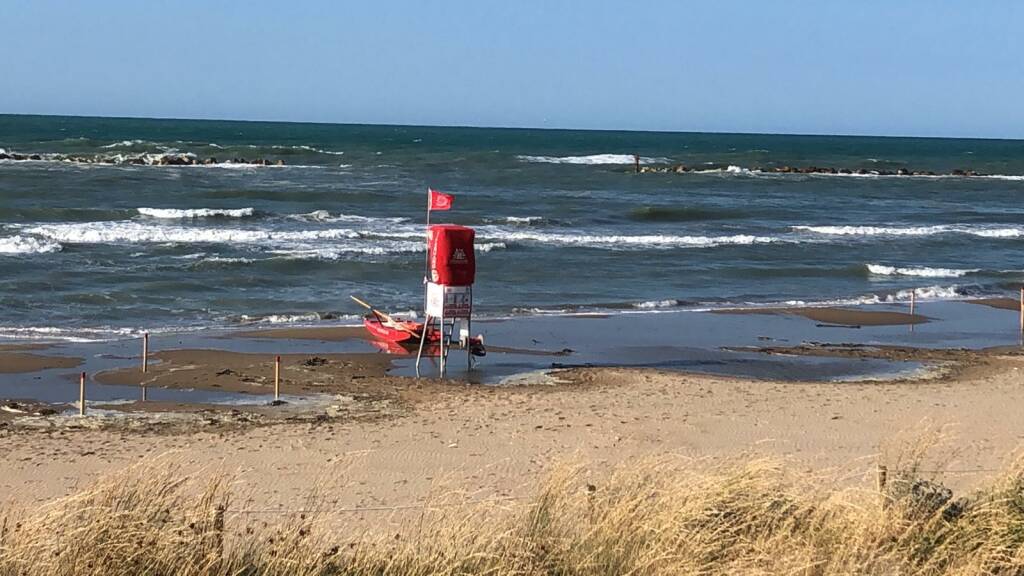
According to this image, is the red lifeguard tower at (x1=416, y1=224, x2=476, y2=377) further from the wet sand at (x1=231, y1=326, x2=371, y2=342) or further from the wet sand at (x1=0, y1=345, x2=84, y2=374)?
the wet sand at (x1=0, y1=345, x2=84, y2=374)

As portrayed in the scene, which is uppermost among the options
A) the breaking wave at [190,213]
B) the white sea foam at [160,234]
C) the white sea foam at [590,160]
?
the white sea foam at [590,160]

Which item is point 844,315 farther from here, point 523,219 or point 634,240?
point 523,219

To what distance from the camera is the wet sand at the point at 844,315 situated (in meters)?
23.5

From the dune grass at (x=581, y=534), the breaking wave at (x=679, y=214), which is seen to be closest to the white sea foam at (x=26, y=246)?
the breaking wave at (x=679, y=214)

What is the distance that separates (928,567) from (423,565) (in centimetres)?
258

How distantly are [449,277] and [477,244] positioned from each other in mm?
17734

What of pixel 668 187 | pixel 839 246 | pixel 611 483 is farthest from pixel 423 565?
pixel 668 187

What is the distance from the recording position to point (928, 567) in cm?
651

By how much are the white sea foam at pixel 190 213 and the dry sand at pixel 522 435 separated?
24.6 metres

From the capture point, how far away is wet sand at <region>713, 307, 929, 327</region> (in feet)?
77.1

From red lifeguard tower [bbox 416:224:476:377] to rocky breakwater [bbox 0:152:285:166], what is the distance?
181 feet

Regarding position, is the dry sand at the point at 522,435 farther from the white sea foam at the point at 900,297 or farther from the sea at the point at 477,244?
the white sea foam at the point at 900,297

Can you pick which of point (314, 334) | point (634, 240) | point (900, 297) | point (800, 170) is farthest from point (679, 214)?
point (800, 170)

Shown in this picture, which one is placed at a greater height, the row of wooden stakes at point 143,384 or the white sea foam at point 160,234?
the row of wooden stakes at point 143,384
